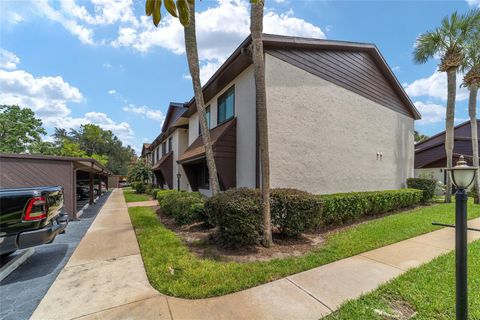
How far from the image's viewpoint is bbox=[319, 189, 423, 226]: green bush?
7711 mm

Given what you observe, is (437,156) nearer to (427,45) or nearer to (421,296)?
(427,45)

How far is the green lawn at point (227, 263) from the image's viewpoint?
12.8ft

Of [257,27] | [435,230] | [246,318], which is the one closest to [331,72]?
[257,27]

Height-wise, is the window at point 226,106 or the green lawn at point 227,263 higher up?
the window at point 226,106

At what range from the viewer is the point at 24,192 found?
4273 mm

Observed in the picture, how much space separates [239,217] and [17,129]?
130ft

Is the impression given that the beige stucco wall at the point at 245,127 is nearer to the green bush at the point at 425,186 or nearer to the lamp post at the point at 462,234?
the lamp post at the point at 462,234

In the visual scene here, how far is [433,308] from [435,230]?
5.25 m

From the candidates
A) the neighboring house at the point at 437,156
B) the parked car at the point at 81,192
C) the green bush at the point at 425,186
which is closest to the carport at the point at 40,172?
the parked car at the point at 81,192

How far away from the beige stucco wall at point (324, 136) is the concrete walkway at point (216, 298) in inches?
149

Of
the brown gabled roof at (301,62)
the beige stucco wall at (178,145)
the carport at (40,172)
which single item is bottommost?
the carport at (40,172)

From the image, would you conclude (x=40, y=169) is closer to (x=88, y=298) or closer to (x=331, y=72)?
(x=88, y=298)

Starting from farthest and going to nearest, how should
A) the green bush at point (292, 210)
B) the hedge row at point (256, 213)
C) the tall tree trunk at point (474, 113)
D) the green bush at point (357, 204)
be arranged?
1. the tall tree trunk at point (474, 113)
2. the green bush at point (357, 204)
3. the green bush at point (292, 210)
4. the hedge row at point (256, 213)

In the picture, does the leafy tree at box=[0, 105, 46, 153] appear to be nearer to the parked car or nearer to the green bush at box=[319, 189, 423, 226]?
the parked car
